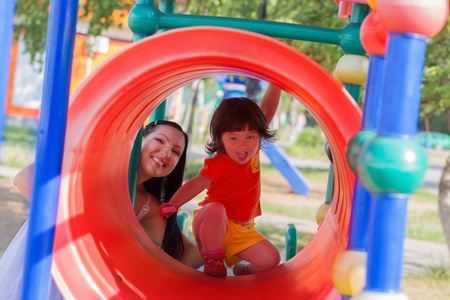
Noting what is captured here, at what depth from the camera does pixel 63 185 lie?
1481 millimetres

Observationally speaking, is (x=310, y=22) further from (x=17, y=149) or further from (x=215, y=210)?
(x=17, y=149)

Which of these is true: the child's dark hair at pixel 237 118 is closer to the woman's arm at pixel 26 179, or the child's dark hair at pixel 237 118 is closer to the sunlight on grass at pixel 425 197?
the woman's arm at pixel 26 179

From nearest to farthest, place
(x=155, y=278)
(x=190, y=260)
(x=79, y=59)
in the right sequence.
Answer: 1. (x=155, y=278)
2. (x=190, y=260)
3. (x=79, y=59)

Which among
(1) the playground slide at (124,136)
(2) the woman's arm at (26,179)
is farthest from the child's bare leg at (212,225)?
(2) the woman's arm at (26,179)

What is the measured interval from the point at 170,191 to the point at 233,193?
1.25 feet

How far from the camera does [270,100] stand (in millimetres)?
2742

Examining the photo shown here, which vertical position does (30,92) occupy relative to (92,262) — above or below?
above

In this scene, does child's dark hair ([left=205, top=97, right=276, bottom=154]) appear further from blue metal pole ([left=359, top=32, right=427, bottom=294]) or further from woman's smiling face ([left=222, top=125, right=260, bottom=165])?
blue metal pole ([left=359, top=32, right=427, bottom=294])

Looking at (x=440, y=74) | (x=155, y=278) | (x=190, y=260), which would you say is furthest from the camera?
(x=440, y=74)

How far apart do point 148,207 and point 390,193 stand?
6.21 feet

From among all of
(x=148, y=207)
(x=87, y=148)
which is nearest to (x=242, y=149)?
(x=148, y=207)

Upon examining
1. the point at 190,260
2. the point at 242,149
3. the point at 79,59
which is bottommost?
the point at 190,260

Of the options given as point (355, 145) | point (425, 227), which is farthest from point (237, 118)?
point (425, 227)

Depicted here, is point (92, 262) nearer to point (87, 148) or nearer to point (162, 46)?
point (87, 148)
